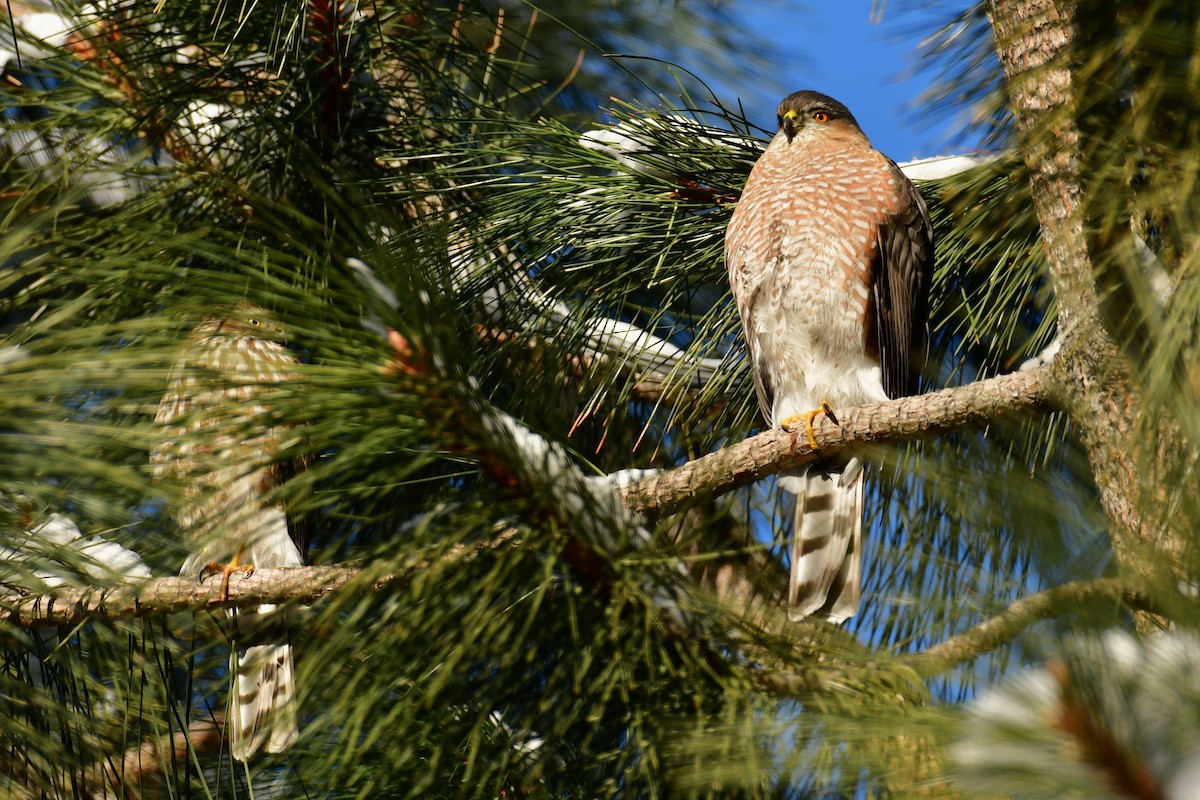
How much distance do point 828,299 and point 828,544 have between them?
2.03 ft

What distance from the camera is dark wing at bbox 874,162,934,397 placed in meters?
2.72

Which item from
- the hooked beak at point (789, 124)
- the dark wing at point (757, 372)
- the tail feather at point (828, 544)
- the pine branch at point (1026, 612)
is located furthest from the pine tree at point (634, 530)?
the hooked beak at point (789, 124)

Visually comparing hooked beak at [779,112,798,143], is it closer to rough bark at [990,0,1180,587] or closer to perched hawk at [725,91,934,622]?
perched hawk at [725,91,934,622]

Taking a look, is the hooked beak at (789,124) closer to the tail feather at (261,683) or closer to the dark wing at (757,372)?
the dark wing at (757,372)

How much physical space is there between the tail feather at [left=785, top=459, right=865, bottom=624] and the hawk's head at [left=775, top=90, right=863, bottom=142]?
99 centimetres

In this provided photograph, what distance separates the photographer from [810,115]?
10.8 ft

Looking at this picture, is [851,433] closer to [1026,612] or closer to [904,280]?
[904,280]

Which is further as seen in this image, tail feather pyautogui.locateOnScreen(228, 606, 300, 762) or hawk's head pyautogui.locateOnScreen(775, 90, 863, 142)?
hawk's head pyautogui.locateOnScreen(775, 90, 863, 142)

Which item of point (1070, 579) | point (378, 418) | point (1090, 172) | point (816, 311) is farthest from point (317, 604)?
point (816, 311)

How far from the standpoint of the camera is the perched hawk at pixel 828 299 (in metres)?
2.72

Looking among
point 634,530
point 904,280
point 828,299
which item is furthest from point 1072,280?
point 828,299

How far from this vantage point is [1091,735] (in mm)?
791

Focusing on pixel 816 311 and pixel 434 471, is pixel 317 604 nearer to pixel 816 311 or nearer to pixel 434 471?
pixel 434 471

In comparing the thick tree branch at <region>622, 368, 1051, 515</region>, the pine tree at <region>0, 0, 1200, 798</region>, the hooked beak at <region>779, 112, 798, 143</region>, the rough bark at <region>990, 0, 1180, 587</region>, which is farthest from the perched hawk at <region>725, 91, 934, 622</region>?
the rough bark at <region>990, 0, 1180, 587</region>
